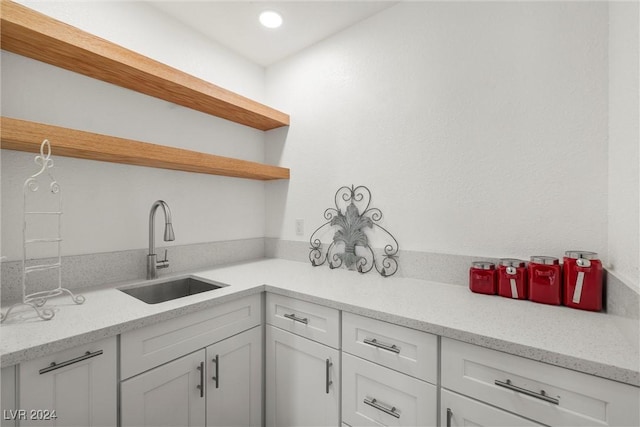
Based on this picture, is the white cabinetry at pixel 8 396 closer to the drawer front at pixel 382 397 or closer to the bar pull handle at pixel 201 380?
the bar pull handle at pixel 201 380

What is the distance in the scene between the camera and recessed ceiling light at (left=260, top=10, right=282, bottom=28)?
178cm

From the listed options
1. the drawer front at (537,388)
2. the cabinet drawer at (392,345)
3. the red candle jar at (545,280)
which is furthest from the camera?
the red candle jar at (545,280)

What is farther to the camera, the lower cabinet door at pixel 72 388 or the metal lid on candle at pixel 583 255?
the metal lid on candle at pixel 583 255

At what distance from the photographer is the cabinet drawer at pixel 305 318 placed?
1.29m

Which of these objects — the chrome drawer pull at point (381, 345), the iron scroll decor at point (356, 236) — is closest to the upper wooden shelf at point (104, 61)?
the iron scroll decor at point (356, 236)

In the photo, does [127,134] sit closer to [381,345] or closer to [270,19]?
[270,19]

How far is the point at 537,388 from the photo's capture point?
2.74ft

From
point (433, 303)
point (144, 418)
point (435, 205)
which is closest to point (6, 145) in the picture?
point (144, 418)

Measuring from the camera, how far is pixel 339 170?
1.98m

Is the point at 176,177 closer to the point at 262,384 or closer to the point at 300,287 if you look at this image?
the point at 300,287

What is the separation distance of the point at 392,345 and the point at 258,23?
203cm

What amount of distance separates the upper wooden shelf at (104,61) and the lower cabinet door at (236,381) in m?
1.40

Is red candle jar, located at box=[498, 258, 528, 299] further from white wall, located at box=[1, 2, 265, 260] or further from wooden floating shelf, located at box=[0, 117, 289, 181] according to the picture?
white wall, located at box=[1, 2, 265, 260]

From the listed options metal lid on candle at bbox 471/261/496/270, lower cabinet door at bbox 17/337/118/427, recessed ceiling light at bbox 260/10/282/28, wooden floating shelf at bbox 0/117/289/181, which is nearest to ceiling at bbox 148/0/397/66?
recessed ceiling light at bbox 260/10/282/28
